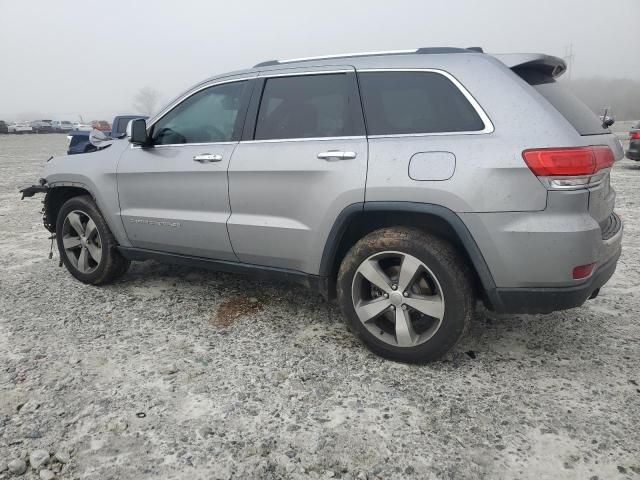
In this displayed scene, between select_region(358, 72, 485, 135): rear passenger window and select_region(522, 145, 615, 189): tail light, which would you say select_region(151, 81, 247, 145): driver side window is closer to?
select_region(358, 72, 485, 135): rear passenger window

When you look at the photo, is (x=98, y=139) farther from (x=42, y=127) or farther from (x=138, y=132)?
(x=42, y=127)

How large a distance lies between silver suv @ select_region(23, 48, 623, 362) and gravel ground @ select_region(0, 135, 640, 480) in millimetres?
402

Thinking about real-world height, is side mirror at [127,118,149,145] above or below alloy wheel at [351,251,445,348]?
above

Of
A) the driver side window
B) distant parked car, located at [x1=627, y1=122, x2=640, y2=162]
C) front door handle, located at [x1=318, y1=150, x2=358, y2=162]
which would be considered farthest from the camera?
distant parked car, located at [x1=627, y1=122, x2=640, y2=162]

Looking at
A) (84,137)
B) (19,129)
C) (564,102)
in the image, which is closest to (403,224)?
(564,102)

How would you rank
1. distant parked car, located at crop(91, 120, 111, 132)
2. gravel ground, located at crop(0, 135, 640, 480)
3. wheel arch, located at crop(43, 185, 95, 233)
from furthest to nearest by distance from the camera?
distant parked car, located at crop(91, 120, 111, 132) < wheel arch, located at crop(43, 185, 95, 233) < gravel ground, located at crop(0, 135, 640, 480)

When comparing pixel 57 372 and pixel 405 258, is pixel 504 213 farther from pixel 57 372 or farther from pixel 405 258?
pixel 57 372

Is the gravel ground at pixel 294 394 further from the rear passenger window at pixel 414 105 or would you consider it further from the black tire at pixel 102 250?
the rear passenger window at pixel 414 105

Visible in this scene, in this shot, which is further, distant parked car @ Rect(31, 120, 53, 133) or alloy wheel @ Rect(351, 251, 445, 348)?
distant parked car @ Rect(31, 120, 53, 133)

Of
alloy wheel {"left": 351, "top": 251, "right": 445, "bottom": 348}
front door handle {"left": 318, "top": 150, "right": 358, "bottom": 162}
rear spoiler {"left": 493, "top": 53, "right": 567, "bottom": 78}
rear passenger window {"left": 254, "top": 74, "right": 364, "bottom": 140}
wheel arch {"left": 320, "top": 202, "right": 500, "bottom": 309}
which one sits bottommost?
alloy wheel {"left": 351, "top": 251, "right": 445, "bottom": 348}

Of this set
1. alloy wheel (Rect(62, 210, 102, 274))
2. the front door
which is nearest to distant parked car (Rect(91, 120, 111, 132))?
alloy wheel (Rect(62, 210, 102, 274))

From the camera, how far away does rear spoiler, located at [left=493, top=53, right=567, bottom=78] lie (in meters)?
2.61

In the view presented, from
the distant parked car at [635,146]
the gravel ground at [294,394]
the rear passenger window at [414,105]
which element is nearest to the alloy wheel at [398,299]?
the gravel ground at [294,394]

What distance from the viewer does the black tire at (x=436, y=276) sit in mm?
2562
